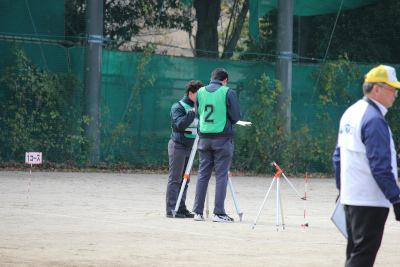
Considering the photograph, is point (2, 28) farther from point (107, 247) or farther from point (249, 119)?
point (107, 247)

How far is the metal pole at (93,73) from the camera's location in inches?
635

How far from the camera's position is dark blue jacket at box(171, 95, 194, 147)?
8.47 meters

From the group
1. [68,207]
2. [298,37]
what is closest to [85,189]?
[68,207]

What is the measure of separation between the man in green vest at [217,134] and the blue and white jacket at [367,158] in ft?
13.2

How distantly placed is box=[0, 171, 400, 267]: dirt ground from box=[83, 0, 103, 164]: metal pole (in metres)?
4.24

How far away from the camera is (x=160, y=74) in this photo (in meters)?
17.0

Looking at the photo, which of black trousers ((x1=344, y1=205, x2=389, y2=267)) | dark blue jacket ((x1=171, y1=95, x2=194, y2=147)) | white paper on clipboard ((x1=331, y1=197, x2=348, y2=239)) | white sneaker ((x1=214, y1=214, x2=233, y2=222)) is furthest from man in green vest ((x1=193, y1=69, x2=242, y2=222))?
black trousers ((x1=344, y1=205, x2=389, y2=267))

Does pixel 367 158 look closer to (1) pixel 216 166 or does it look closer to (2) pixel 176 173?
(1) pixel 216 166

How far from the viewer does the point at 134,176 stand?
14945 mm

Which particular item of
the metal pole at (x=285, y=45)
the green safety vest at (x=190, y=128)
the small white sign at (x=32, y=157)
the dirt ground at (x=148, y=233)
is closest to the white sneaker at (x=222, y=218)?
the dirt ground at (x=148, y=233)

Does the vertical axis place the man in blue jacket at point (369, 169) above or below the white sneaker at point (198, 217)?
above

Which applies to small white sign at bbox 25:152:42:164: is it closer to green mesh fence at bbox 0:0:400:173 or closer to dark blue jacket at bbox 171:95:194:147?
dark blue jacket at bbox 171:95:194:147

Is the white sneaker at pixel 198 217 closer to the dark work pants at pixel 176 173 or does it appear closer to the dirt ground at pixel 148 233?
the dirt ground at pixel 148 233

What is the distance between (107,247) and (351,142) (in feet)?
10.4
